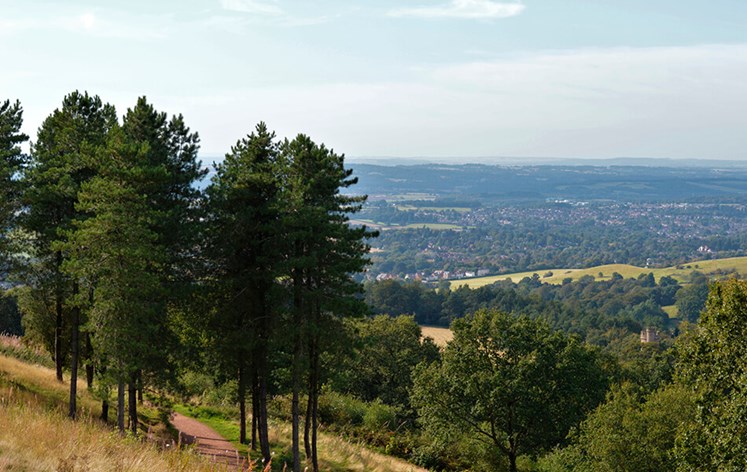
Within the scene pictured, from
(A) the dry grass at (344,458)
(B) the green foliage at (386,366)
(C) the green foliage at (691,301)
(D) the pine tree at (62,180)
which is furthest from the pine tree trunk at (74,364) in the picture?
(C) the green foliage at (691,301)

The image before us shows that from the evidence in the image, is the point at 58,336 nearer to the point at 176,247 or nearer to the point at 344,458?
the point at 176,247

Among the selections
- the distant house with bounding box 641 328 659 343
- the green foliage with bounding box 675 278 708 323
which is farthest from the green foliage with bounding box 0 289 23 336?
the green foliage with bounding box 675 278 708 323

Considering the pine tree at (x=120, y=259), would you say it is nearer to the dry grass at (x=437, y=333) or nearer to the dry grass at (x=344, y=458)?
the dry grass at (x=344, y=458)

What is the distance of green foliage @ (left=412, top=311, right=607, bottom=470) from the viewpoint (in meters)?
29.7

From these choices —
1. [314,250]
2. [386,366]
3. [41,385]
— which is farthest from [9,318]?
[314,250]

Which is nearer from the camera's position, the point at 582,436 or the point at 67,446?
the point at 67,446

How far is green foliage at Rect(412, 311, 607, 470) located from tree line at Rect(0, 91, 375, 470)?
27.2ft

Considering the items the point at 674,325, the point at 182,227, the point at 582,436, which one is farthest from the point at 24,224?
the point at 674,325

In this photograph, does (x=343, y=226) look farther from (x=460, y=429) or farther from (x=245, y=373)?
(x=460, y=429)

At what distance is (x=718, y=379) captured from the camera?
54.9ft

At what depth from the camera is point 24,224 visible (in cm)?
2412

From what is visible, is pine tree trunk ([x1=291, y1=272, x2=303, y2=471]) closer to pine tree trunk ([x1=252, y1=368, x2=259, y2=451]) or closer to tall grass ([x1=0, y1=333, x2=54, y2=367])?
pine tree trunk ([x1=252, y1=368, x2=259, y2=451])

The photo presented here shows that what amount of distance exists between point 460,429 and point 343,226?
528 inches

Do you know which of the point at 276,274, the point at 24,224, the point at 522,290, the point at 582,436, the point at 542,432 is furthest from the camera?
the point at 522,290
